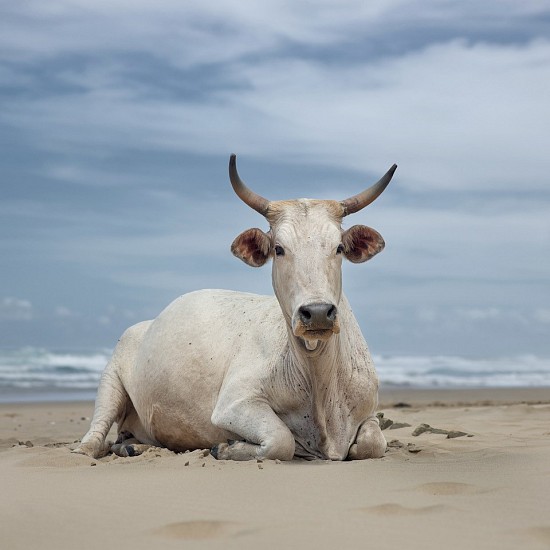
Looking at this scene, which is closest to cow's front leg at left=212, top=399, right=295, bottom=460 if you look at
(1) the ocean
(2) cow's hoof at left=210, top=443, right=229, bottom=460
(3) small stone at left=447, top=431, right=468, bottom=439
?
(2) cow's hoof at left=210, top=443, right=229, bottom=460

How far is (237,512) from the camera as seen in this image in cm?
467

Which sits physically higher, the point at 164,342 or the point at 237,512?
the point at 164,342

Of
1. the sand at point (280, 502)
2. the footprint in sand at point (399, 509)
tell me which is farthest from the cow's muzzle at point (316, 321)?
the footprint in sand at point (399, 509)

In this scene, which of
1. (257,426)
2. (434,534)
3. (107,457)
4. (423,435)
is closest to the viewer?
(434,534)

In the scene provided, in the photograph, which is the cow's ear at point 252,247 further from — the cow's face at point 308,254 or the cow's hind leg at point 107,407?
the cow's hind leg at point 107,407

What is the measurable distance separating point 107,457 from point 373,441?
2355mm

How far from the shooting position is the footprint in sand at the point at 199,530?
169 inches

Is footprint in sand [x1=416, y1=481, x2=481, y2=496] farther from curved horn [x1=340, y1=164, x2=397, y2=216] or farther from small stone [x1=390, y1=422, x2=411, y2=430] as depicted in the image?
small stone [x1=390, y1=422, x2=411, y2=430]

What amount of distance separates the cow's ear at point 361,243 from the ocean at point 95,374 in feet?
47.4

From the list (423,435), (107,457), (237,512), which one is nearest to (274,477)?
(237,512)

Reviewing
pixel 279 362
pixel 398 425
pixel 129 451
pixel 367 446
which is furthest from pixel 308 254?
pixel 398 425

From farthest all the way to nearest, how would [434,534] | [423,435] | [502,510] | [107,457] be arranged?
1. [423,435]
2. [107,457]
3. [502,510]
4. [434,534]

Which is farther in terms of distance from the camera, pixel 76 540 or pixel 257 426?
pixel 257 426

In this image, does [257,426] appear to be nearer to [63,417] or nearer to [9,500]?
[9,500]
